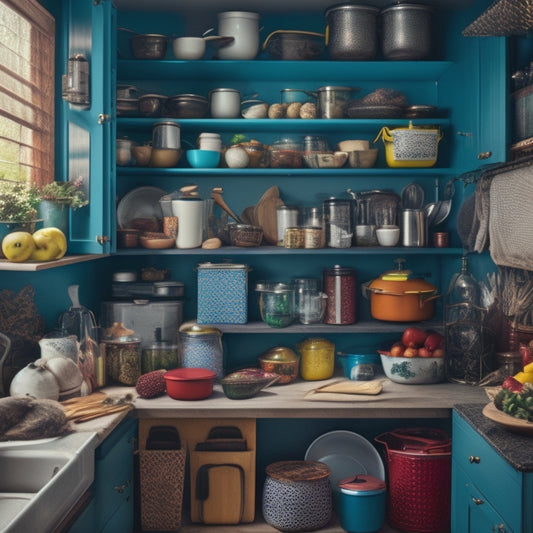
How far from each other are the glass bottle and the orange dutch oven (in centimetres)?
12

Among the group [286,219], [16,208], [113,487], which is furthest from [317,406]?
[16,208]

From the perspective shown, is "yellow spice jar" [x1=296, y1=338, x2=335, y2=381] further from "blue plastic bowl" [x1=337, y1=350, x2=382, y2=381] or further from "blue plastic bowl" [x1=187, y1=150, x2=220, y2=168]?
"blue plastic bowl" [x1=187, y1=150, x2=220, y2=168]

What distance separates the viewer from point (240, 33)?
11.6ft

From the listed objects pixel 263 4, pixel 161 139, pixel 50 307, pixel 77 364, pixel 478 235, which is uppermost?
pixel 263 4

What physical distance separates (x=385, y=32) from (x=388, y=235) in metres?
1.01

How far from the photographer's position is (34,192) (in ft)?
9.37

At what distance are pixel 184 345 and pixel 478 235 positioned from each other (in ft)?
4.92

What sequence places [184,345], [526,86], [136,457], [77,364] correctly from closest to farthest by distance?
1. [526,86]
2. [77,364]
3. [136,457]
4. [184,345]

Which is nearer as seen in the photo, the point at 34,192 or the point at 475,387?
the point at 34,192

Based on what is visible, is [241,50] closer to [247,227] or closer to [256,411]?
[247,227]

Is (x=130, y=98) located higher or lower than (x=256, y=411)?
higher

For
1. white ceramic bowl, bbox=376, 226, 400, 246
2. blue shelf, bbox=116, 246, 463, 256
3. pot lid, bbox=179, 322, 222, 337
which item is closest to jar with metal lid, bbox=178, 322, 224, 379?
Result: pot lid, bbox=179, 322, 222, 337

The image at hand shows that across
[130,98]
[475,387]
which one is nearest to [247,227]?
[130,98]

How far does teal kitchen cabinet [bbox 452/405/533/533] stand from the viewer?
2139 mm
